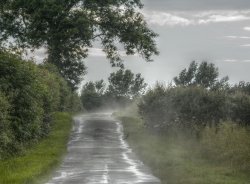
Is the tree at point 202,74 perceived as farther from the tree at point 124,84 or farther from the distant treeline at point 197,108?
the distant treeline at point 197,108

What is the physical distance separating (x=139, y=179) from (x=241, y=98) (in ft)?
54.4

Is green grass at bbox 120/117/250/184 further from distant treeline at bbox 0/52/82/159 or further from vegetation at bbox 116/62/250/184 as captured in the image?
distant treeline at bbox 0/52/82/159

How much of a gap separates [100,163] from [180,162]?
3.47 metres

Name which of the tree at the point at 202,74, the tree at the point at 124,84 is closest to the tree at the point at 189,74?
the tree at the point at 202,74

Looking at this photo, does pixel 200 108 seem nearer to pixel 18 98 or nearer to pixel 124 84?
pixel 18 98

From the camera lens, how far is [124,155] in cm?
2716

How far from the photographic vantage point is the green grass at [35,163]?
1814cm

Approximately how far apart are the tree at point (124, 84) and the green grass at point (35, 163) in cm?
9175

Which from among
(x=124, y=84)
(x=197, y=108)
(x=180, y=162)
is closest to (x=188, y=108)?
(x=197, y=108)

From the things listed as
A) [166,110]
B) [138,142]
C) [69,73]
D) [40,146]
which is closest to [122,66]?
[166,110]

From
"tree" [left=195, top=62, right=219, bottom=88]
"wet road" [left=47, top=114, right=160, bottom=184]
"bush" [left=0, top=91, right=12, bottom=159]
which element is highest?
"tree" [left=195, top=62, right=219, bottom=88]

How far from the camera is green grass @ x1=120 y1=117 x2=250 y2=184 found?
721 inches

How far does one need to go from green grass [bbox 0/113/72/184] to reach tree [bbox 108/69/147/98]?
9175cm

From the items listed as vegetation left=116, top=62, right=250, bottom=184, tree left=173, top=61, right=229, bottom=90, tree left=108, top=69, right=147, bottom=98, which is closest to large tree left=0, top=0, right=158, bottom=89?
vegetation left=116, top=62, right=250, bottom=184
